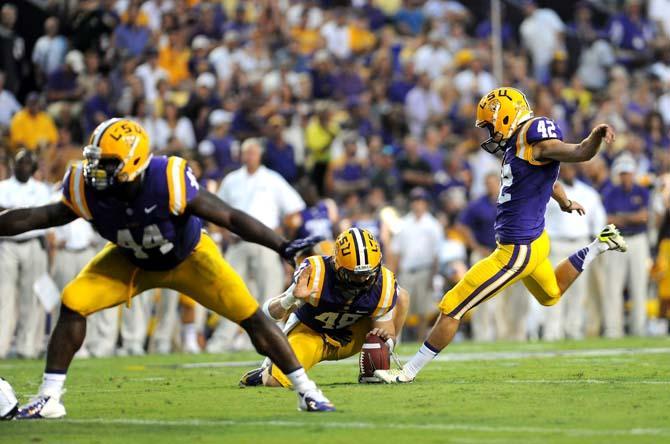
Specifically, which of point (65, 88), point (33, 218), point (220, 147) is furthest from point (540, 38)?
point (33, 218)

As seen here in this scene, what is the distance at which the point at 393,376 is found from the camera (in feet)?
29.4

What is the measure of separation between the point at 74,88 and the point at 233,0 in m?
4.01

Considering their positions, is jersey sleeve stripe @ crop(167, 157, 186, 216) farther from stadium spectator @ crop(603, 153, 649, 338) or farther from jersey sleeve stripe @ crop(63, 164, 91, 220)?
stadium spectator @ crop(603, 153, 649, 338)

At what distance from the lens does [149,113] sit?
56.7 ft

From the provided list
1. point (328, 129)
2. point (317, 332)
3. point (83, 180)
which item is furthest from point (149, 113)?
point (83, 180)

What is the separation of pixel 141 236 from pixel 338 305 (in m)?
2.06

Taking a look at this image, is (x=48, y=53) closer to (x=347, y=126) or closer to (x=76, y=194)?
(x=347, y=126)

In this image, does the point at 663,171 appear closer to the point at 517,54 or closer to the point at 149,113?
the point at 517,54

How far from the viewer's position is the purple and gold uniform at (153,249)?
7023 millimetres

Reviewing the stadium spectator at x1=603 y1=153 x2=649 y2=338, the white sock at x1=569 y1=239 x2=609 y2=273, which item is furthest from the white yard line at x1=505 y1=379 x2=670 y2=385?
the stadium spectator at x1=603 y1=153 x2=649 y2=338

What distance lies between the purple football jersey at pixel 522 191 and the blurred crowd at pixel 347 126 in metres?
5.69

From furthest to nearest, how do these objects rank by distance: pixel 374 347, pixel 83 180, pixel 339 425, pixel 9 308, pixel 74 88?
pixel 74 88, pixel 9 308, pixel 374 347, pixel 83 180, pixel 339 425

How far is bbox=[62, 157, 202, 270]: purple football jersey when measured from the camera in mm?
7000

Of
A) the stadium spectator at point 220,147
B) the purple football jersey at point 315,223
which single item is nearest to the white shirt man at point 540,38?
the stadium spectator at point 220,147
